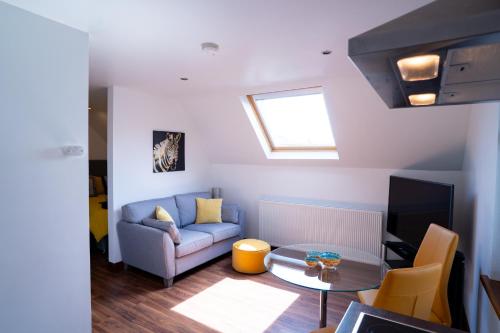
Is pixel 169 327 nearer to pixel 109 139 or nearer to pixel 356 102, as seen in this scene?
pixel 109 139

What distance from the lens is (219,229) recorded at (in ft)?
13.1

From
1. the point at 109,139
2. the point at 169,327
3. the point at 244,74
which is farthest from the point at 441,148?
the point at 109,139

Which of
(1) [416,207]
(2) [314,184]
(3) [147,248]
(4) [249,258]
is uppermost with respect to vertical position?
(2) [314,184]

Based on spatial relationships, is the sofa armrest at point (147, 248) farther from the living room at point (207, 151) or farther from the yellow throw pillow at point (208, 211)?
the yellow throw pillow at point (208, 211)

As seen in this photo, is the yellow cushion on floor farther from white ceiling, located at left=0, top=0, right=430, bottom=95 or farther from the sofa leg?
the sofa leg

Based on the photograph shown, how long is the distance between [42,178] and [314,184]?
3393 millimetres

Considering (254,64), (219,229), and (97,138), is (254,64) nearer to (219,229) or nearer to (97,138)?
(219,229)

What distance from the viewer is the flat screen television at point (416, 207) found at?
262 centimetres

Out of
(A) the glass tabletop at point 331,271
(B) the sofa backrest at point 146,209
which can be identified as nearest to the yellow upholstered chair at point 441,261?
(A) the glass tabletop at point 331,271

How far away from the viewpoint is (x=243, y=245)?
3760 millimetres

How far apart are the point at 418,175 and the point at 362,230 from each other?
100 cm

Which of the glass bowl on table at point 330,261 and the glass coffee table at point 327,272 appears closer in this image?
the glass coffee table at point 327,272

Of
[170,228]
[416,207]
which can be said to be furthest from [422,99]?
[170,228]

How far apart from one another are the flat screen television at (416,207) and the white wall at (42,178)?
10.0 feet
